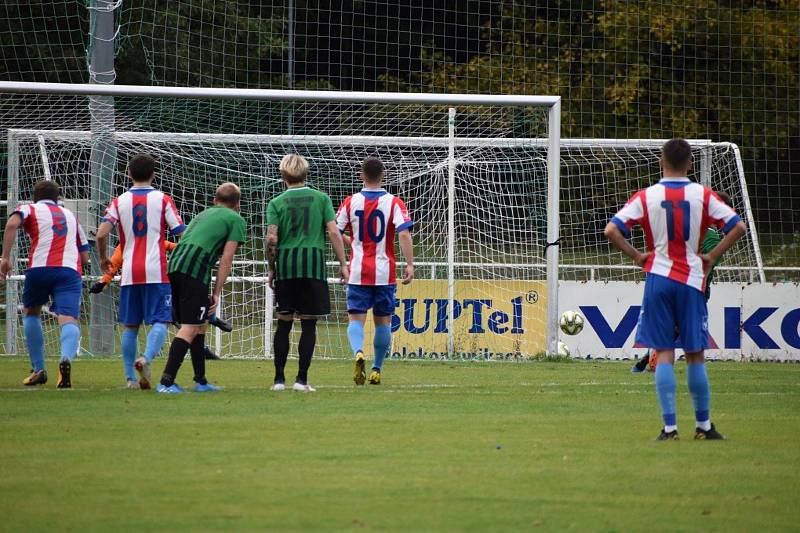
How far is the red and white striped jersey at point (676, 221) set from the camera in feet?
25.9

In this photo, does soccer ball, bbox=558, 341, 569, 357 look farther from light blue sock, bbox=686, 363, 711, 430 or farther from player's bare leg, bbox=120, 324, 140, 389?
light blue sock, bbox=686, 363, 711, 430

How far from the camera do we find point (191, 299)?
10.4 meters

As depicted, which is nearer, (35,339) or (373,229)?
(35,339)

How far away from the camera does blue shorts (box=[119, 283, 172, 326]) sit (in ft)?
35.9

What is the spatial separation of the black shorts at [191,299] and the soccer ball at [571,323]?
674cm

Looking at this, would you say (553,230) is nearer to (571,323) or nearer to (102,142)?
(571,323)

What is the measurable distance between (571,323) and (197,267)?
22.5 feet

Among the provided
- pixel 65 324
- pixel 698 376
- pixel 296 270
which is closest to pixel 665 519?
pixel 698 376

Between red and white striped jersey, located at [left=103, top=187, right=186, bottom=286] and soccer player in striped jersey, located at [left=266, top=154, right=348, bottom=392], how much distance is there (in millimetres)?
909

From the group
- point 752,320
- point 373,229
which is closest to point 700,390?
point 373,229

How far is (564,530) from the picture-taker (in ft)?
17.2

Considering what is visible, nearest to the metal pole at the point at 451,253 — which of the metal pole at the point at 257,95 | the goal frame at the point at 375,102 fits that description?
the goal frame at the point at 375,102

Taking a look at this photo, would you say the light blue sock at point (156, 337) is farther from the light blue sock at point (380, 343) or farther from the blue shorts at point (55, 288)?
the light blue sock at point (380, 343)

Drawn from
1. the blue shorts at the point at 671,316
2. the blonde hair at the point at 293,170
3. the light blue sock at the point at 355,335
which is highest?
the blonde hair at the point at 293,170
